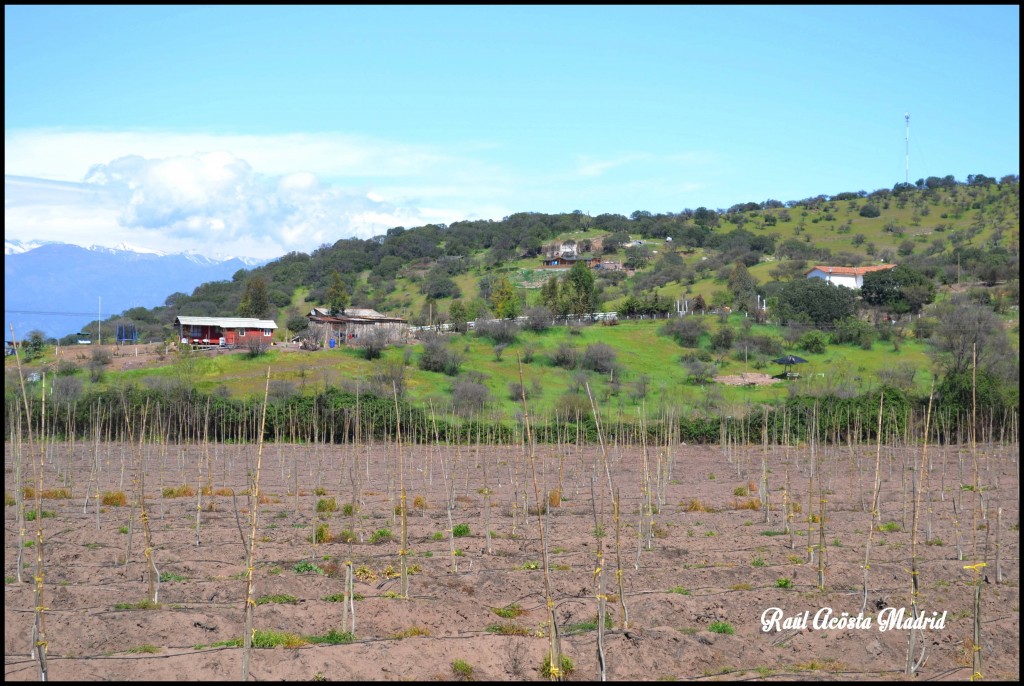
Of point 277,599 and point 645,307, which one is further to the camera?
point 645,307

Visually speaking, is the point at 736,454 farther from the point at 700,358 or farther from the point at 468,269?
the point at 468,269

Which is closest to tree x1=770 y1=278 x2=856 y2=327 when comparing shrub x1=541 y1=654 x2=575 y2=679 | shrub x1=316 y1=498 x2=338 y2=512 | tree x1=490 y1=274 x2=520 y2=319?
tree x1=490 y1=274 x2=520 y2=319

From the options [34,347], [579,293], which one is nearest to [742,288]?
[579,293]

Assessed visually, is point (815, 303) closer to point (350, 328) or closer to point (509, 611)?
point (350, 328)

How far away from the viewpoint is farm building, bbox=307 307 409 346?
50.2 meters

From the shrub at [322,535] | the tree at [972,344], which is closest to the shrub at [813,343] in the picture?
the tree at [972,344]

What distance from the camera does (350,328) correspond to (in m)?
52.5

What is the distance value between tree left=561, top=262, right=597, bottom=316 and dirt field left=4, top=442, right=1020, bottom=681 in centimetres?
3805

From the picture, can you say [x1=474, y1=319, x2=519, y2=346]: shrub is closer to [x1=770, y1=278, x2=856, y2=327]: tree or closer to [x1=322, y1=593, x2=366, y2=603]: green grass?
[x1=770, y1=278, x2=856, y2=327]: tree

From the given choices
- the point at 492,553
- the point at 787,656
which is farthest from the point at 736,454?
the point at 787,656

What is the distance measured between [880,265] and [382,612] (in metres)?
69.3

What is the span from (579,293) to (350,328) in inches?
625

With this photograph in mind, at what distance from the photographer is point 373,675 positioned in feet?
29.4

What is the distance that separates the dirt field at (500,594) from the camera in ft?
31.2
